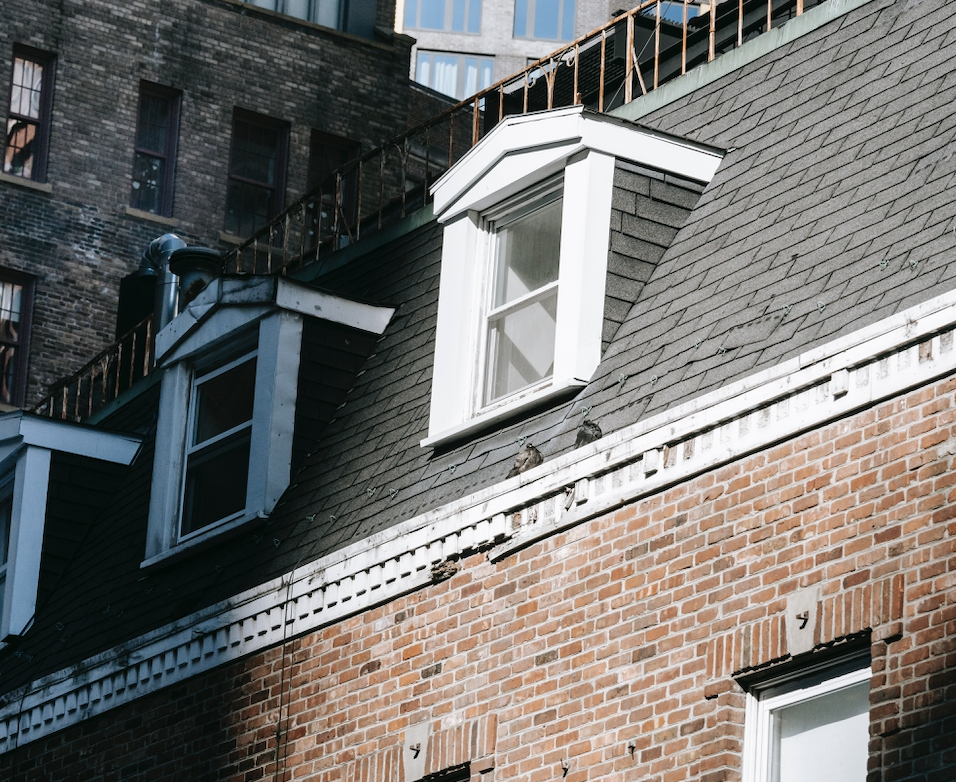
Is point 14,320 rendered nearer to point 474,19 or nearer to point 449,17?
point 474,19

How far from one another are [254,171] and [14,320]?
5.37m

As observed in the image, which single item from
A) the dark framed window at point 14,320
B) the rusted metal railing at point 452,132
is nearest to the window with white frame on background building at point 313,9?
the rusted metal railing at point 452,132

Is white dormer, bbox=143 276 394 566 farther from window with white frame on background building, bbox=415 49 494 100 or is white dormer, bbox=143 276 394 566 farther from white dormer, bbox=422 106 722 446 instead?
window with white frame on background building, bbox=415 49 494 100

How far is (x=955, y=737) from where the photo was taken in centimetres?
868

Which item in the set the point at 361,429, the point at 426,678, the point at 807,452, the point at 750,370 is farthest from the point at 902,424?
the point at 361,429

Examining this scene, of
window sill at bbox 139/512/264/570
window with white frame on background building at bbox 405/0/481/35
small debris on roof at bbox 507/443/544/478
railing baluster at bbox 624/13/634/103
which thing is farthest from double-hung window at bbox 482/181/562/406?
window with white frame on background building at bbox 405/0/481/35

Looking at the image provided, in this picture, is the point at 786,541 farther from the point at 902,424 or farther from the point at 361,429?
the point at 361,429

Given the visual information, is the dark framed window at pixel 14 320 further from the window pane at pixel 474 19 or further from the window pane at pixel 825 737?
the window pane at pixel 474 19

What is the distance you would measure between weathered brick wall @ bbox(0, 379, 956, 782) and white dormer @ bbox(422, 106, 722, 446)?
55.8 inches

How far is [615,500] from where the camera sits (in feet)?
36.1

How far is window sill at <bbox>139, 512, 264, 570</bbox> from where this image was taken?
14.4 meters

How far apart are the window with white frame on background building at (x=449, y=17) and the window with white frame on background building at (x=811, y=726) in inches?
2389

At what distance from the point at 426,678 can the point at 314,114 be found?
86.0ft

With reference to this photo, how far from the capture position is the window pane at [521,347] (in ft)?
42.2
